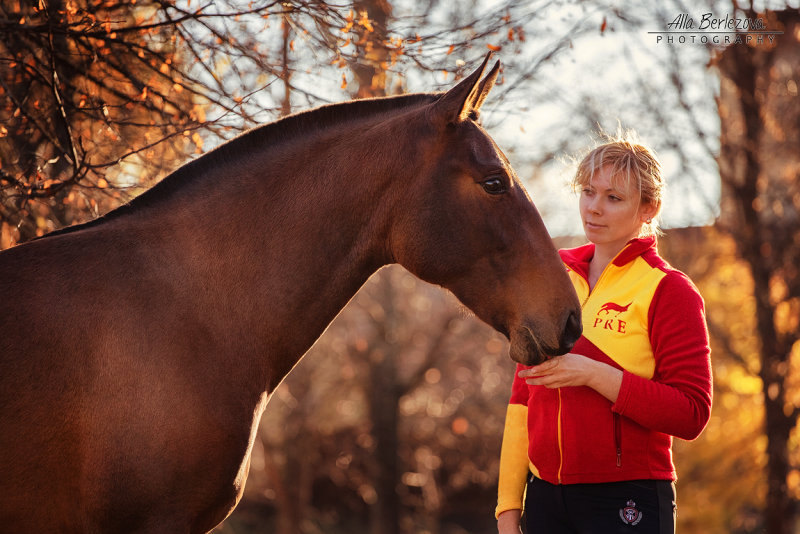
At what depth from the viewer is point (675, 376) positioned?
263cm

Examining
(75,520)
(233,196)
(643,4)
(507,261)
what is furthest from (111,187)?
(643,4)

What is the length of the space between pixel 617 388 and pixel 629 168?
2.90ft

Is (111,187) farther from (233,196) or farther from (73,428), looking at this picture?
(73,428)

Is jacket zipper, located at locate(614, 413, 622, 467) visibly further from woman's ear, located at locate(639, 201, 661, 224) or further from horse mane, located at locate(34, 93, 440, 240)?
horse mane, located at locate(34, 93, 440, 240)

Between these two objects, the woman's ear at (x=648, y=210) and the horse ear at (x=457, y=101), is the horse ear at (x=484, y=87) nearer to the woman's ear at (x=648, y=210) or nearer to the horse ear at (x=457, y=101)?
the horse ear at (x=457, y=101)

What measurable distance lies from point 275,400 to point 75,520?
11.0m

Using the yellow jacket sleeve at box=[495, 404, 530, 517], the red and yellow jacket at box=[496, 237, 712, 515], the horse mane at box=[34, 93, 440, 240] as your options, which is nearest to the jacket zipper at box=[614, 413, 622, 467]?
the red and yellow jacket at box=[496, 237, 712, 515]

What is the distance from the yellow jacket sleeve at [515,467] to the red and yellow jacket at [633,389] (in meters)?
0.09

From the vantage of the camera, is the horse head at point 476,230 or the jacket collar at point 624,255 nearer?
the horse head at point 476,230

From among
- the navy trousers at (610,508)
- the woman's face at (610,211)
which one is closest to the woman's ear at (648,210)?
the woman's face at (610,211)

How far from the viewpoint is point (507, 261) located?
108 inches

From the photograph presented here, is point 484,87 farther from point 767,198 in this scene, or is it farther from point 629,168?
point 767,198

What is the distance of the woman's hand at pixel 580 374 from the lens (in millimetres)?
2604

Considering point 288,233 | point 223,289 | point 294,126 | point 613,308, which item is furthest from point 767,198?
point 223,289
